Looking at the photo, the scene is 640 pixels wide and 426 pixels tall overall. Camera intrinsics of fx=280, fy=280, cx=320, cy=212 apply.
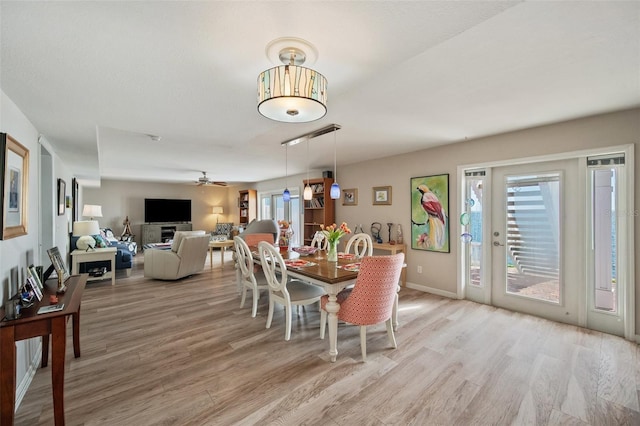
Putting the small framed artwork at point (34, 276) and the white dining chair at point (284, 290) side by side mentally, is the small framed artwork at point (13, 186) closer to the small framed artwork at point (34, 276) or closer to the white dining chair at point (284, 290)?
the small framed artwork at point (34, 276)

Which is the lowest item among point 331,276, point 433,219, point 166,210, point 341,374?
point 341,374

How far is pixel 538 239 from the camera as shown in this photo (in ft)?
11.4

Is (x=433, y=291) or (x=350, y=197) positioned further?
(x=350, y=197)

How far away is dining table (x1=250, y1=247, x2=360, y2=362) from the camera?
2.48 metres

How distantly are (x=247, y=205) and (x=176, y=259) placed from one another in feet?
16.2

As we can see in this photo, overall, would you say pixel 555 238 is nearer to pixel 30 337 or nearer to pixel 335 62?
pixel 335 62

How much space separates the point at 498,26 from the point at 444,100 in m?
1.02

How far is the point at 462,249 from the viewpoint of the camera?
409cm

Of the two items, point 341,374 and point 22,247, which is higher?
point 22,247

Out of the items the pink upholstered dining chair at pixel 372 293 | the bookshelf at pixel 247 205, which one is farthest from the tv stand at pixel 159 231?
the pink upholstered dining chair at pixel 372 293

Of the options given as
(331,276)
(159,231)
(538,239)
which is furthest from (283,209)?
(538,239)

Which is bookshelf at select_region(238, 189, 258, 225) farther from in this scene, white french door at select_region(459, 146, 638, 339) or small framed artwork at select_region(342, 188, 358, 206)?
white french door at select_region(459, 146, 638, 339)

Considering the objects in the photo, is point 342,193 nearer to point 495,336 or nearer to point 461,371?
point 495,336

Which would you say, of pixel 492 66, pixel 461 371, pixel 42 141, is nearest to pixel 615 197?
pixel 492 66
